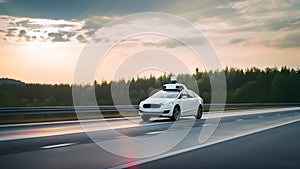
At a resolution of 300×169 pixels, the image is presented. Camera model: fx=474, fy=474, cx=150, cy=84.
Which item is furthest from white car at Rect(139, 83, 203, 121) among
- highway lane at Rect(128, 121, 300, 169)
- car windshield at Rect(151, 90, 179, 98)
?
highway lane at Rect(128, 121, 300, 169)

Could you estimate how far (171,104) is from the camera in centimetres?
2356

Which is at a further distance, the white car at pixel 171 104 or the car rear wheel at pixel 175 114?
the car rear wheel at pixel 175 114

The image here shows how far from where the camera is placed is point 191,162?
31.4 ft

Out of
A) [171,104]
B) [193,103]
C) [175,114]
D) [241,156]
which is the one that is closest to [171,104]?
[171,104]

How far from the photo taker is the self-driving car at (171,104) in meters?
23.4

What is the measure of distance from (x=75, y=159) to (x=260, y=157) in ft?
13.7

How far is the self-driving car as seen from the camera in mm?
23422

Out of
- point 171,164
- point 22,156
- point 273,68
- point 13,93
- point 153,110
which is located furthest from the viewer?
point 273,68

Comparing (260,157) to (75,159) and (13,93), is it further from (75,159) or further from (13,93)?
(13,93)

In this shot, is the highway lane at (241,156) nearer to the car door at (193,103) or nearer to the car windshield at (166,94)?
the car windshield at (166,94)

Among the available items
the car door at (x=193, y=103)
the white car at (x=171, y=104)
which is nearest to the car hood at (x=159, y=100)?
the white car at (x=171, y=104)

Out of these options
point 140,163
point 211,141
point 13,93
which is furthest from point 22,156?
point 13,93

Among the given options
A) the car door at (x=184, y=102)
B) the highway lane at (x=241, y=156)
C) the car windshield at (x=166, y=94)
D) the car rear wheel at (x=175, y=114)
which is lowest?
the highway lane at (x=241, y=156)

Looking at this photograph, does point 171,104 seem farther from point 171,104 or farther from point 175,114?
point 175,114
